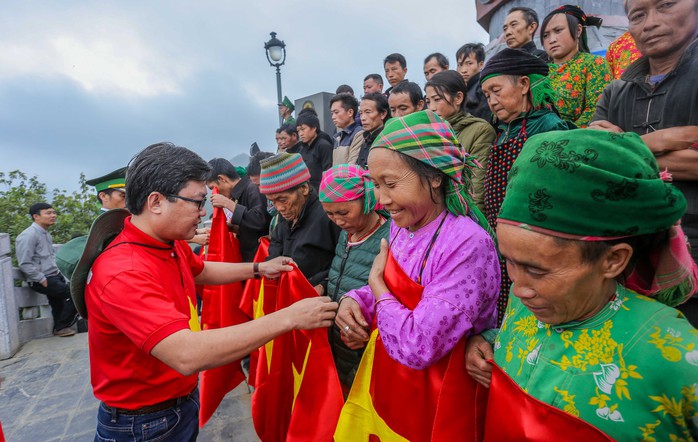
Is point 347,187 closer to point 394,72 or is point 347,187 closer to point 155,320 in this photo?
point 155,320

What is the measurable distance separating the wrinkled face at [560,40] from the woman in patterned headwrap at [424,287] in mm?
2488

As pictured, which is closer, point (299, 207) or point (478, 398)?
point (478, 398)

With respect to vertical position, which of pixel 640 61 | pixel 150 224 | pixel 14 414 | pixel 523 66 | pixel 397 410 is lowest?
pixel 14 414

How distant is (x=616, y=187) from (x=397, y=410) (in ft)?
4.28

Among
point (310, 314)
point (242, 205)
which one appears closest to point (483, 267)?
point (310, 314)

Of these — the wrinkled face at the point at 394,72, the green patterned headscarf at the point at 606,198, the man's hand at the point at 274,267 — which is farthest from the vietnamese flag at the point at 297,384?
the wrinkled face at the point at 394,72

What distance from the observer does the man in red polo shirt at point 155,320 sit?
1719 millimetres

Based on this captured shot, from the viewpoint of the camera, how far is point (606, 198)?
37.7 inches

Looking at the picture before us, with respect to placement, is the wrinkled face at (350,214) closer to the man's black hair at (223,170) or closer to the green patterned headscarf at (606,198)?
the green patterned headscarf at (606,198)

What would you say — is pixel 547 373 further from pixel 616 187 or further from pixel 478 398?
pixel 616 187

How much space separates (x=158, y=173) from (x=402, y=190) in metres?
1.30

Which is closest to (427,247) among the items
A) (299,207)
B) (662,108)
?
(662,108)

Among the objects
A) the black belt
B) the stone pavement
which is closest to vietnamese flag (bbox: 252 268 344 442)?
the black belt

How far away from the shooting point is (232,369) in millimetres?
3916
